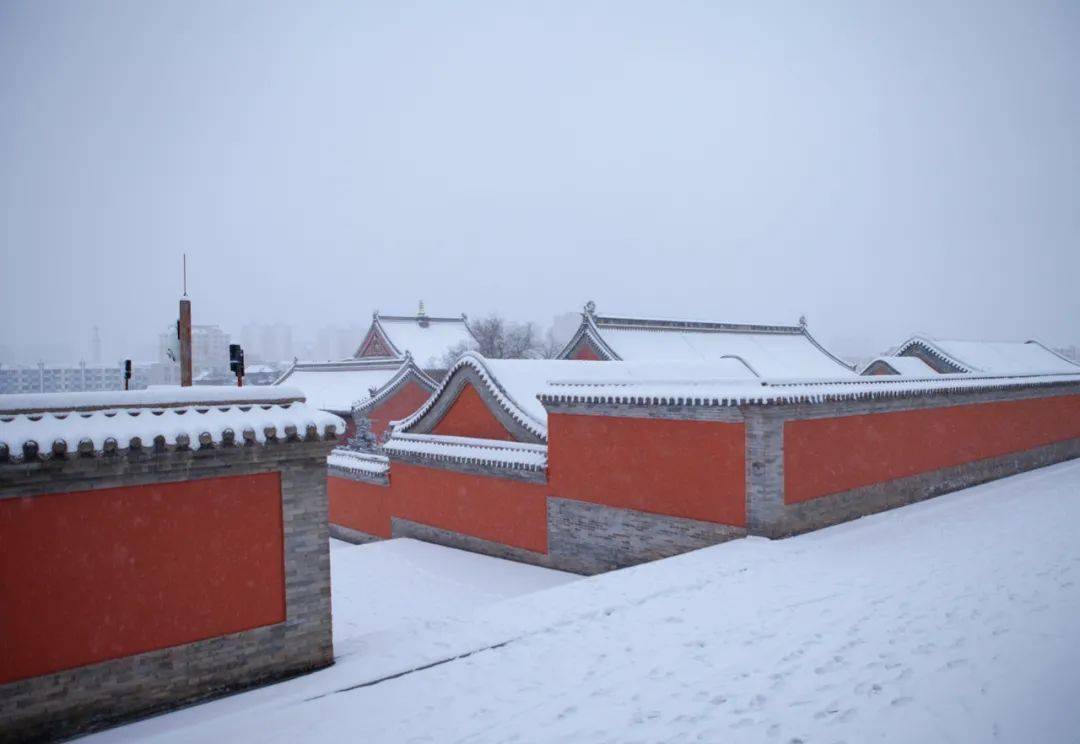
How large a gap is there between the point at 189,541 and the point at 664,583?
4323 mm

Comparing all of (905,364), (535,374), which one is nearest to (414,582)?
(535,374)

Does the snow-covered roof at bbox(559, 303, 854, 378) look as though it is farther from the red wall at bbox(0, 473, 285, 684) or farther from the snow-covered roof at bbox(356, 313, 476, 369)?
the red wall at bbox(0, 473, 285, 684)

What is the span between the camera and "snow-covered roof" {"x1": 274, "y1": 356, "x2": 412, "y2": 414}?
2480 cm

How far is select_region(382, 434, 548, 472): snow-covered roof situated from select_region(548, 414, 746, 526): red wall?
51cm

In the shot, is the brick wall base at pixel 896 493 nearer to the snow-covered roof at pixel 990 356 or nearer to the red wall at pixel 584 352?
the snow-covered roof at pixel 990 356

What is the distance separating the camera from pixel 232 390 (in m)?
5.84

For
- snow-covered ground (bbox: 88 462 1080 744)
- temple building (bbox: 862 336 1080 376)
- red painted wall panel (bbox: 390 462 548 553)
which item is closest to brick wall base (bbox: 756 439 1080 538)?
snow-covered ground (bbox: 88 462 1080 744)

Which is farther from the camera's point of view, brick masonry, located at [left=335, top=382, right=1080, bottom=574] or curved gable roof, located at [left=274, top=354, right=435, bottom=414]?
curved gable roof, located at [left=274, top=354, right=435, bottom=414]

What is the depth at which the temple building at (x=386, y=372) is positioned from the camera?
22.2 metres

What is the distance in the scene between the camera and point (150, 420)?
206 inches

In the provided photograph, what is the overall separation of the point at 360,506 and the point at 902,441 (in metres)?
10.2

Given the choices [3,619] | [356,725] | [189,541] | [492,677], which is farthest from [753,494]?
[3,619]

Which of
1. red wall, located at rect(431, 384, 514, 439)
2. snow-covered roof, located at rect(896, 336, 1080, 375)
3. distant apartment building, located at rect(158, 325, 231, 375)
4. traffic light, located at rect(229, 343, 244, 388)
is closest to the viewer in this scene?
traffic light, located at rect(229, 343, 244, 388)

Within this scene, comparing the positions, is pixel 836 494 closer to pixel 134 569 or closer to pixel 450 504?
pixel 450 504
